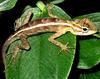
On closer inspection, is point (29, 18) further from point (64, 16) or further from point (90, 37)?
point (90, 37)

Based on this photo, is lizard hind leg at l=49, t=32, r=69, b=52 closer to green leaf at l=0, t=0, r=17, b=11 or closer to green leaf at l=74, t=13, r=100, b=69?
green leaf at l=74, t=13, r=100, b=69

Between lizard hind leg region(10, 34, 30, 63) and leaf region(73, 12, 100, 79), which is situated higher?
lizard hind leg region(10, 34, 30, 63)

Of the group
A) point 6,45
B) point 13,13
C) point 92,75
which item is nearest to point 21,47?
point 6,45

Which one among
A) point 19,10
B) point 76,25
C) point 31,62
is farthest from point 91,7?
point 31,62

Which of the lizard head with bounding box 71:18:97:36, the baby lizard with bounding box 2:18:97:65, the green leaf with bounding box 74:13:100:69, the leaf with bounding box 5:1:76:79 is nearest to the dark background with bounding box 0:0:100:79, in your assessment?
the baby lizard with bounding box 2:18:97:65

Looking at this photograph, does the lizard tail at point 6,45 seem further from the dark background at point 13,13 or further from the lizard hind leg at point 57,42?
the lizard hind leg at point 57,42

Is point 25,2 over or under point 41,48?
over

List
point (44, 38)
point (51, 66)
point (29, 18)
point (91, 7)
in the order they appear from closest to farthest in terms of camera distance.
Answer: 1. point (51, 66)
2. point (44, 38)
3. point (29, 18)
4. point (91, 7)

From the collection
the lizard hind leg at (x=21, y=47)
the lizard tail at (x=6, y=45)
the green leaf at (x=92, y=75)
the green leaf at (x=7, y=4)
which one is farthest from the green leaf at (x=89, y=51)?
the green leaf at (x=7, y=4)
